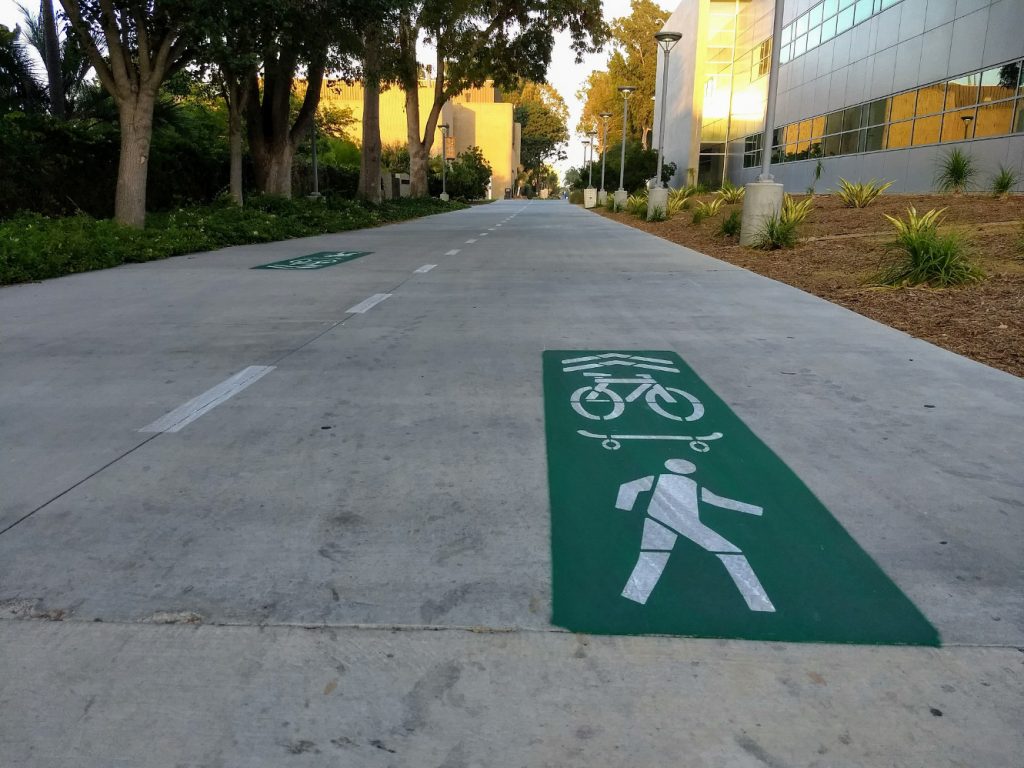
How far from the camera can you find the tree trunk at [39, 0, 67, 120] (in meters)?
18.5

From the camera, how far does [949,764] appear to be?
6.14ft

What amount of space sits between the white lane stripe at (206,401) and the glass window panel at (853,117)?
99.4 feet

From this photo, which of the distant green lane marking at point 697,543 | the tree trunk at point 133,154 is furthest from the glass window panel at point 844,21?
the distant green lane marking at point 697,543

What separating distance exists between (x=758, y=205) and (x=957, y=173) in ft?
32.3

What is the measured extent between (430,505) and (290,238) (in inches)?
646

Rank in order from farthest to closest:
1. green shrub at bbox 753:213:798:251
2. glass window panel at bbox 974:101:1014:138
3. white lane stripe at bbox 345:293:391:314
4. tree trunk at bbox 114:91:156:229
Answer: glass window panel at bbox 974:101:1014:138 → tree trunk at bbox 114:91:156:229 → green shrub at bbox 753:213:798:251 → white lane stripe at bbox 345:293:391:314

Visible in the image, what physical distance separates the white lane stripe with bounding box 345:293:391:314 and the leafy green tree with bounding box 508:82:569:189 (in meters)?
114

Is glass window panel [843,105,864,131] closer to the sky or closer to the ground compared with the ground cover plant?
closer to the sky

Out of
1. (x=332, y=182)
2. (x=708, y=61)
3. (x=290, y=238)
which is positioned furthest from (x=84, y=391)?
(x=708, y=61)

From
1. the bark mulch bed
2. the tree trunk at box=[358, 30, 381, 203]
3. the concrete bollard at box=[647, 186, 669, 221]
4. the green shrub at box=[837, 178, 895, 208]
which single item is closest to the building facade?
the green shrub at box=[837, 178, 895, 208]

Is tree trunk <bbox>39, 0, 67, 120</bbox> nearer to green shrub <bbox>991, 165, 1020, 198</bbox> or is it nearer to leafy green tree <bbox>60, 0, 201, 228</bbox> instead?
leafy green tree <bbox>60, 0, 201, 228</bbox>

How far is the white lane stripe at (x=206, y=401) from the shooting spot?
14.2ft

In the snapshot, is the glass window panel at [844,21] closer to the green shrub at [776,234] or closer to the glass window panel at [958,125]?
the glass window panel at [958,125]

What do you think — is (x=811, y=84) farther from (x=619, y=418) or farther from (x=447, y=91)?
(x=619, y=418)
